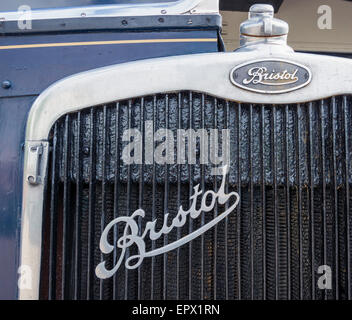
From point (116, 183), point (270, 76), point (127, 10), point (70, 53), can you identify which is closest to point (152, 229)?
point (116, 183)

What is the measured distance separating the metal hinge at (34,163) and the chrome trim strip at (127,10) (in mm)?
543

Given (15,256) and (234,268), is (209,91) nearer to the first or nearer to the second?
(234,268)

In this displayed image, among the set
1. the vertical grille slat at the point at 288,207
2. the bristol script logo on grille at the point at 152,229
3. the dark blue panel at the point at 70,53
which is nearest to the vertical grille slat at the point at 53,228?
the bristol script logo on grille at the point at 152,229

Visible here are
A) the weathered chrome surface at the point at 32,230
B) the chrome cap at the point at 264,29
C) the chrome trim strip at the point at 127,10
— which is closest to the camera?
the weathered chrome surface at the point at 32,230

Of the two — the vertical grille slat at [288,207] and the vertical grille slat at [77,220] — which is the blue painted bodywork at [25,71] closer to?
the vertical grille slat at [77,220]

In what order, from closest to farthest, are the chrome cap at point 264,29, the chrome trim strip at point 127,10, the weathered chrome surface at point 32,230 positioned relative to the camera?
the weathered chrome surface at point 32,230 → the chrome cap at point 264,29 → the chrome trim strip at point 127,10

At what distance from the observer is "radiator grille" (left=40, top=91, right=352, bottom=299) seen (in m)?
1.32

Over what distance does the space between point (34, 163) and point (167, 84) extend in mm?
429

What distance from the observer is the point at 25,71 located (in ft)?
5.04

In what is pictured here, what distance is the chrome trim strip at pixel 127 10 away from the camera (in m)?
1.62

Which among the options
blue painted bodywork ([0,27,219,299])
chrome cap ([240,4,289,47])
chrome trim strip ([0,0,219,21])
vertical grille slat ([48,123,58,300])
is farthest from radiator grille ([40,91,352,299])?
chrome trim strip ([0,0,219,21])

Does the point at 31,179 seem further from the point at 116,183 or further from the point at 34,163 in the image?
the point at 116,183

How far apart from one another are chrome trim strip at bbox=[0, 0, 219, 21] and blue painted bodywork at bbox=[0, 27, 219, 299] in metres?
0.07
